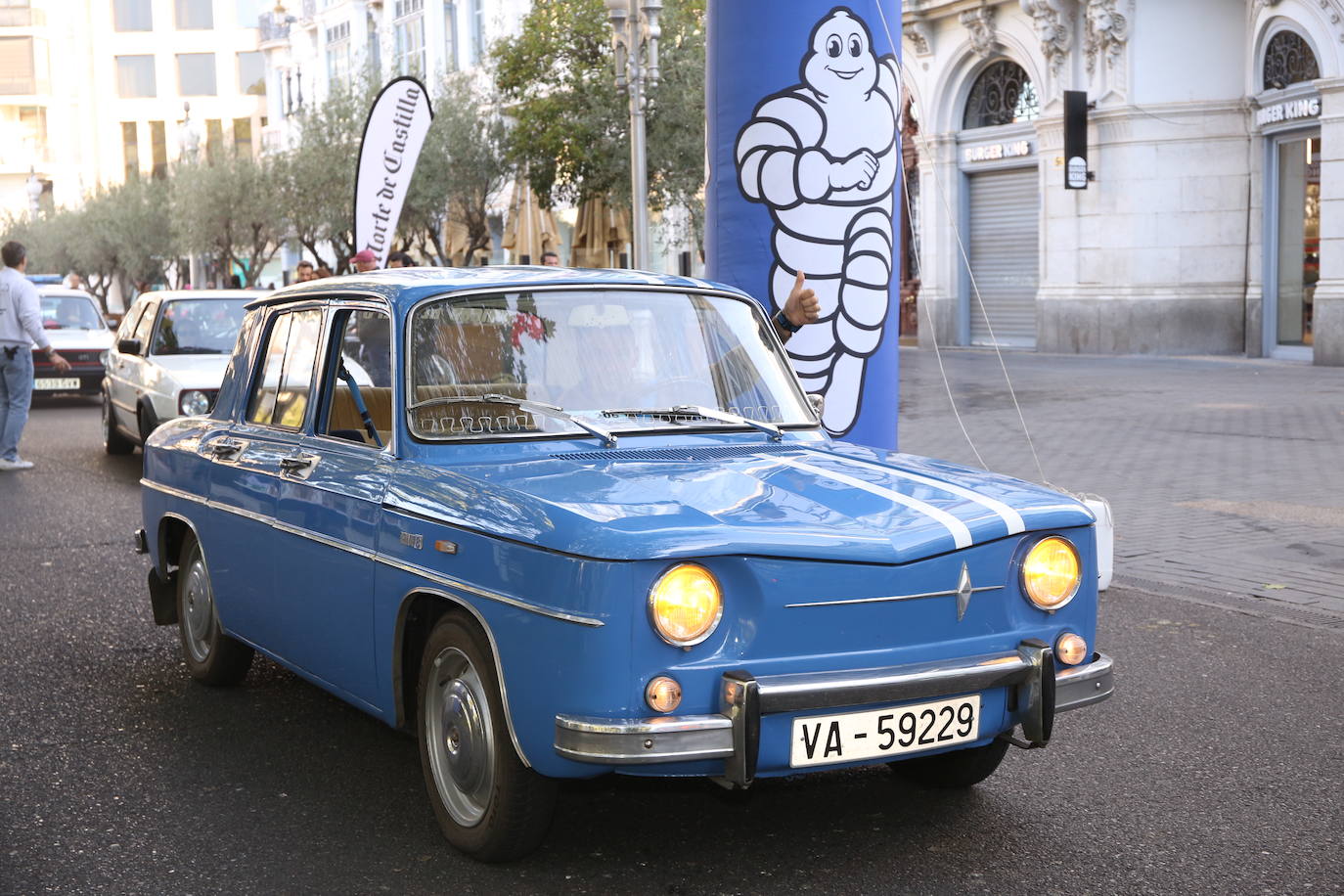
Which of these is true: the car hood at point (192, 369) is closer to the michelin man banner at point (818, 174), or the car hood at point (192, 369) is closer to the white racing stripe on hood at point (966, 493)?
the michelin man banner at point (818, 174)

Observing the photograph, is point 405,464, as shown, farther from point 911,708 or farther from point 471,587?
point 911,708

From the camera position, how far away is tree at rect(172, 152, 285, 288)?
45.2 metres

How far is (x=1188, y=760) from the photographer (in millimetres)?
5172

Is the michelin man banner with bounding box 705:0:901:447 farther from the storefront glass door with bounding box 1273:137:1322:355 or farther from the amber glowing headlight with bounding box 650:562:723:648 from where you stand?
the storefront glass door with bounding box 1273:137:1322:355

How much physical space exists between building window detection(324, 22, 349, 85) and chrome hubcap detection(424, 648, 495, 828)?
5493 centimetres

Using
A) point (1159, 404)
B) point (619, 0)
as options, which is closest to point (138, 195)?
point (619, 0)

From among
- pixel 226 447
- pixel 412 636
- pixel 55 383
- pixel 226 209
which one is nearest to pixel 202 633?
pixel 226 447

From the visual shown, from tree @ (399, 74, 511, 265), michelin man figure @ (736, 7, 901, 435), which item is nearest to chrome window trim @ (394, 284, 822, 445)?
michelin man figure @ (736, 7, 901, 435)

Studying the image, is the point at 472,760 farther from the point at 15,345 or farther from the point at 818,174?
the point at 15,345

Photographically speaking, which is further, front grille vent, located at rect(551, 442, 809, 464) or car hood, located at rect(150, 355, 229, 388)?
car hood, located at rect(150, 355, 229, 388)

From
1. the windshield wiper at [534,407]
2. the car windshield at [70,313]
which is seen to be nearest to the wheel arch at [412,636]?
the windshield wiper at [534,407]

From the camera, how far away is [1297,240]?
2450 cm

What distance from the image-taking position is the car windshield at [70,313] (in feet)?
74.4

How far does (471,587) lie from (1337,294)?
2050 cm
